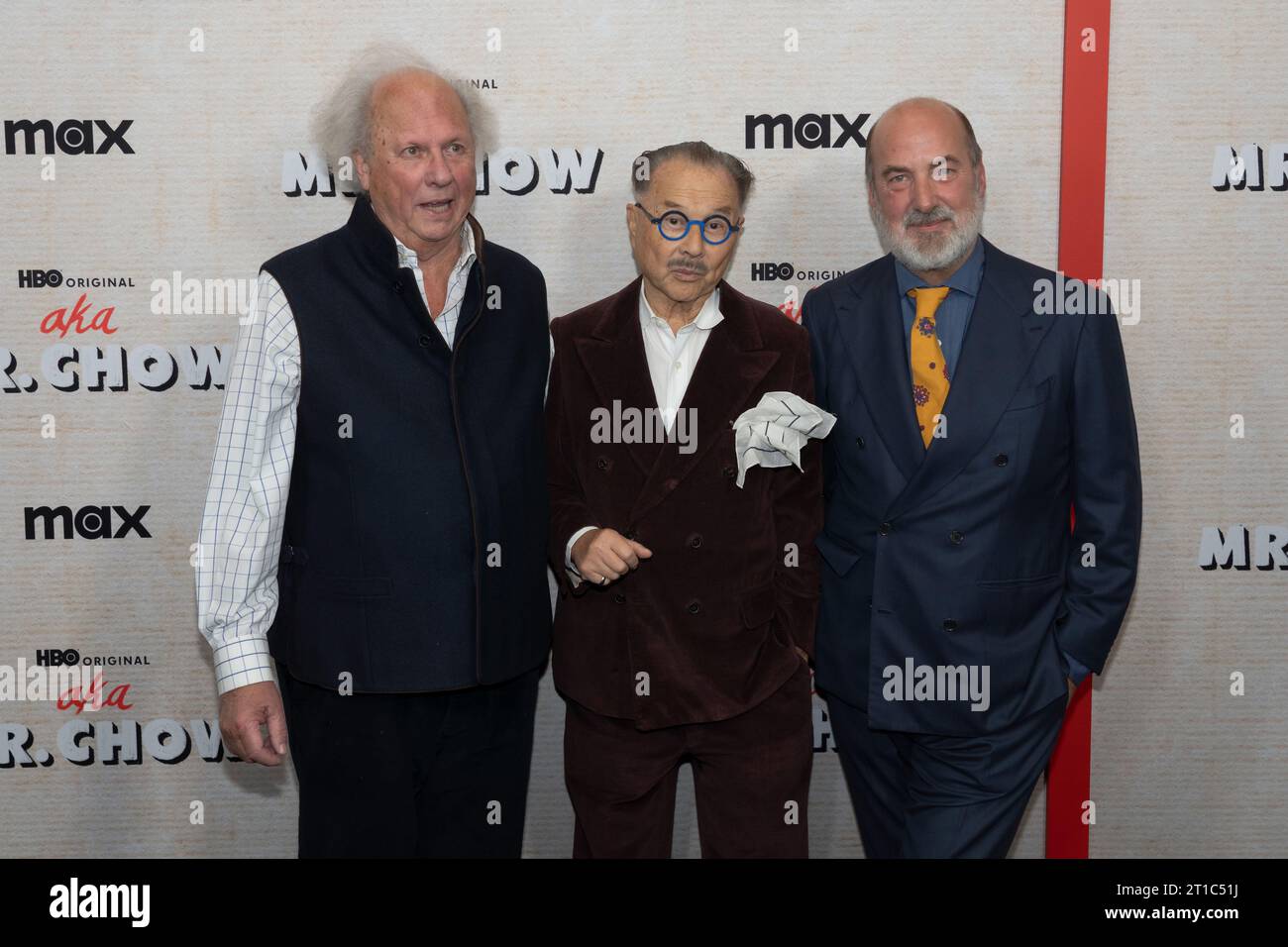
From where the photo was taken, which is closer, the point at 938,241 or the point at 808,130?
the point at 938,241

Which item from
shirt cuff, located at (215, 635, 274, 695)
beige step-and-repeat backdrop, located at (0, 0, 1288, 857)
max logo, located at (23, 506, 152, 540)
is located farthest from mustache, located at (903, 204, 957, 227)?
max logo, located at (23, 506, 152, 540)

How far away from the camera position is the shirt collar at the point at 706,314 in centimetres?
287

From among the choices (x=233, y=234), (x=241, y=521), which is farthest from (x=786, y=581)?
(x=233, y=234)

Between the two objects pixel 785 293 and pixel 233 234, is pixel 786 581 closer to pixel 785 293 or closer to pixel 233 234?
pixel 785 293

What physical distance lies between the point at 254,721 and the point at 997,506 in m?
1.76

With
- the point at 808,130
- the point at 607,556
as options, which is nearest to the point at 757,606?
the point at 607,556

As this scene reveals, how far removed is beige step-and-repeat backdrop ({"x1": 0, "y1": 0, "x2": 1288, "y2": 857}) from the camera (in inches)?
140

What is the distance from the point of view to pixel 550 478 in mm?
2951

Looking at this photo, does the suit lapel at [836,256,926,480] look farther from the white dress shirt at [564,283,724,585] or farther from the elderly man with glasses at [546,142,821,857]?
the white dress shirt at [564,283,724,585]

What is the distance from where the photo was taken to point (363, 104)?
2799mm

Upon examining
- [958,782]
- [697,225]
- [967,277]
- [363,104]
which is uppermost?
[363,104]

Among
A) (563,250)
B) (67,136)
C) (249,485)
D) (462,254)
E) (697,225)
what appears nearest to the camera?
(249,485)

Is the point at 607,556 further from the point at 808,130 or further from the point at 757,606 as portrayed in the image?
the point at 808,130
